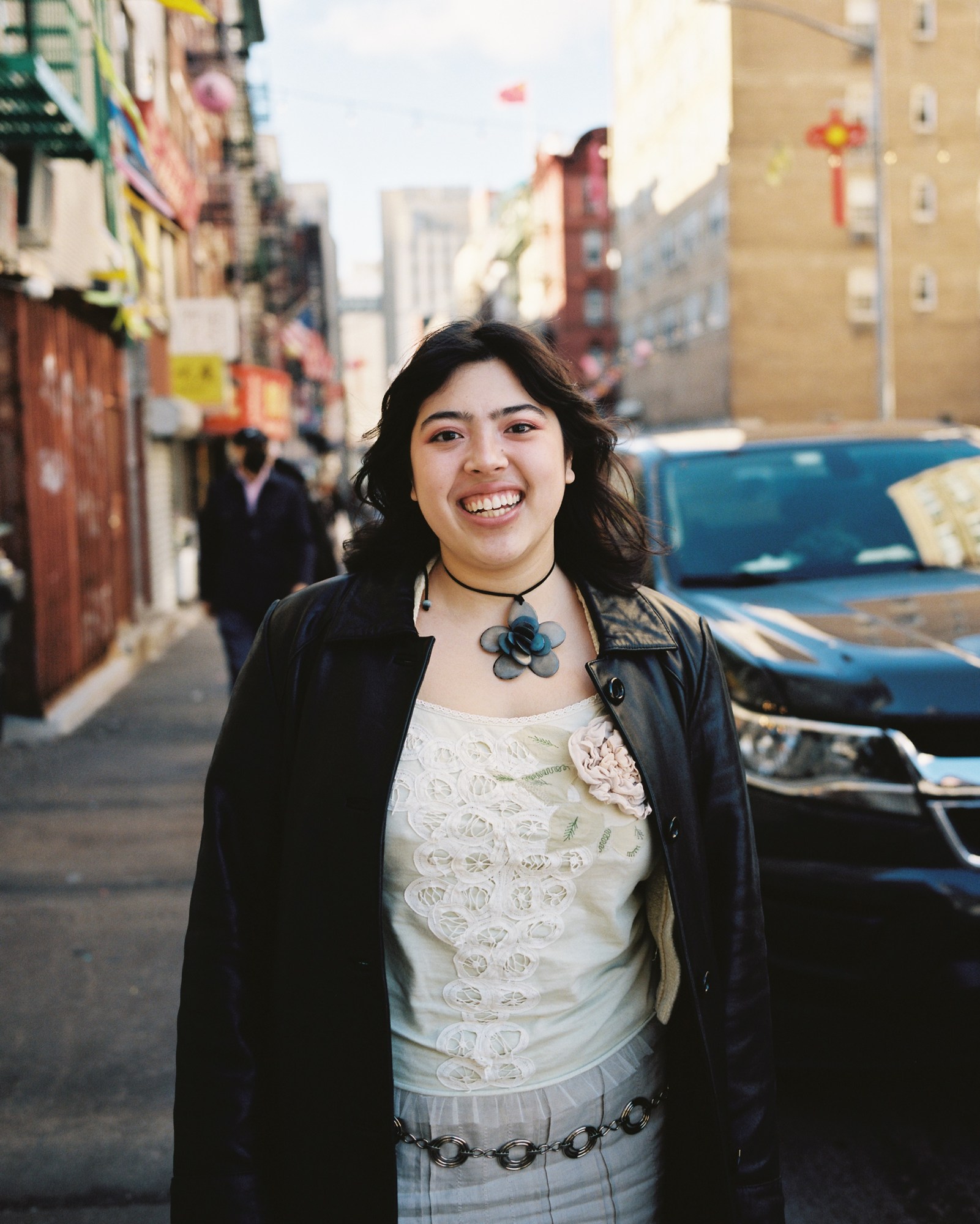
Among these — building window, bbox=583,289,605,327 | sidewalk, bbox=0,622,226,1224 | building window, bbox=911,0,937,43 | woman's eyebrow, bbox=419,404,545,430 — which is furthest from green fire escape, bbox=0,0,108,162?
building window, bbox=583,289,605,327

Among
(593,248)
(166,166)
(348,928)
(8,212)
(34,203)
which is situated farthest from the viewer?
(593,248)

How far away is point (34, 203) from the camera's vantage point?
9.16m

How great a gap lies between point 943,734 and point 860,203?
4362 centimetres

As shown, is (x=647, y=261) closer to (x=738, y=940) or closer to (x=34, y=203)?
(x=34, y=203)

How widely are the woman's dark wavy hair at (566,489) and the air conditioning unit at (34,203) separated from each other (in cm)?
797

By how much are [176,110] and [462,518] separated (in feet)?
74.2

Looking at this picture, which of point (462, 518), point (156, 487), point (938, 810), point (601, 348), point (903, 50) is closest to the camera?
point (462, 518)

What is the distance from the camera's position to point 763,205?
42.0 metres

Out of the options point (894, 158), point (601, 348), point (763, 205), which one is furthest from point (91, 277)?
point (601, 348)

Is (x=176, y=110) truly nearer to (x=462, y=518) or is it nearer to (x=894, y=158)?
(x=462, y=518)

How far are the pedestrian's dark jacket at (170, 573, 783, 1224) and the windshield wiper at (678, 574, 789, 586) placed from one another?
7.89 ft

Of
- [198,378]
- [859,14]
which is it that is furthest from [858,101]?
[198,378]

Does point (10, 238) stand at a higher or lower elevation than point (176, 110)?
lower

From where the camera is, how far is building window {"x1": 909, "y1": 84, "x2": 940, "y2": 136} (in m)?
42.4
